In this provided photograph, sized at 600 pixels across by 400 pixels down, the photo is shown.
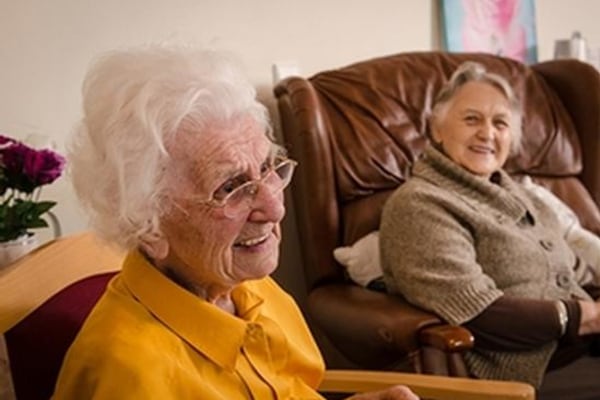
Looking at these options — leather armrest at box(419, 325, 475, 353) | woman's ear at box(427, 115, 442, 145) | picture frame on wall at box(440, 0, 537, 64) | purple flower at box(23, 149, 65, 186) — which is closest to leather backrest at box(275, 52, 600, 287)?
woman's ear at box(427, 115, 442, 145)

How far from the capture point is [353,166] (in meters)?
2.10

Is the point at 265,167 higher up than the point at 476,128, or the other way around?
the point at 265,167

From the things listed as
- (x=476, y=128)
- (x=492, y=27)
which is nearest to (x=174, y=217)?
(x=476, y=128)

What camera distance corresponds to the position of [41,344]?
1159 millimetres

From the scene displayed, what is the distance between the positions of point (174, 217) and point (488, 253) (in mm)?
1009

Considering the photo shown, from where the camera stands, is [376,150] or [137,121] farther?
[376,150]

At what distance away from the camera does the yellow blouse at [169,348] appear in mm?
964

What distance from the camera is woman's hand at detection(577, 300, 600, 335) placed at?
69.4 inches

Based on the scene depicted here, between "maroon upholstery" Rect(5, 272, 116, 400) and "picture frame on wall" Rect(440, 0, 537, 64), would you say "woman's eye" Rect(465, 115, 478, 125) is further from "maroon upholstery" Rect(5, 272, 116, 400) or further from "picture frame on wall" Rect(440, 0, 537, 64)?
"maroon upholstery" Rect(5, 272, 116, 400)

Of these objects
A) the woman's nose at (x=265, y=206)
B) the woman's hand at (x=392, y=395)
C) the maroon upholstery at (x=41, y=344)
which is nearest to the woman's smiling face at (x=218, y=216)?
the woman's nose at (x=265, y=206)

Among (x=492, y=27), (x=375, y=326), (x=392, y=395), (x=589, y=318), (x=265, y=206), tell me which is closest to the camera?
(x=265, y=206)

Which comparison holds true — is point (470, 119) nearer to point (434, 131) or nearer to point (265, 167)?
point (434, 131)

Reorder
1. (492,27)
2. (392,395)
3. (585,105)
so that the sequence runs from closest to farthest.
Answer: (392,395) < (585,105) < (492,27)

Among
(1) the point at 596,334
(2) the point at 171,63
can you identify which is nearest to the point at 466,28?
(1) the point at 596,334
